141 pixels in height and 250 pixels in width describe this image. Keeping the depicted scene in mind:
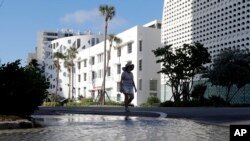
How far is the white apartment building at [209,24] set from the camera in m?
42.3

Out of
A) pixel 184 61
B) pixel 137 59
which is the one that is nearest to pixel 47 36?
pixel 137 59

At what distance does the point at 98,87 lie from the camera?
83625 millimetres

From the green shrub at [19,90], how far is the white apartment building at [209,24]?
30882 millimetres

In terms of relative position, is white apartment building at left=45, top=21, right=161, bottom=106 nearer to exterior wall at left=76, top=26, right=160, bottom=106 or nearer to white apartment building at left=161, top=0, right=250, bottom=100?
exterior wall at left=76, top=26, right=160, bottom=106

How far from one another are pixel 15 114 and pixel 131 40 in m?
54.6

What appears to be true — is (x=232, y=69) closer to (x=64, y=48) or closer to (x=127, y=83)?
(x=127, y=83)

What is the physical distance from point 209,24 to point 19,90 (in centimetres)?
Result: 3849

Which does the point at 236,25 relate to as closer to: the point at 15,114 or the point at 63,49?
the point at 15,114

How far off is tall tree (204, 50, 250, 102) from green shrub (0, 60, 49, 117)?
24923mm

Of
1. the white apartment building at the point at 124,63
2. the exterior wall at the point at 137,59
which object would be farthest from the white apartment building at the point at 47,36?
the exterior wall at the point at 137,59

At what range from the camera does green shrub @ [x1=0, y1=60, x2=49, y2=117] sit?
10984mm

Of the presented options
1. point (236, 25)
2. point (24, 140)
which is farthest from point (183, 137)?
point (236, 25)

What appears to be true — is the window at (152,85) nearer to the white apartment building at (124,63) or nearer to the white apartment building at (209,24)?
the white apartment building at (124,63)

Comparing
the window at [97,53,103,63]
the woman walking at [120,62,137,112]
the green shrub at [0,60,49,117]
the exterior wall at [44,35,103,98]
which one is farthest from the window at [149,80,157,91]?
the exterior wall at [44,35,103,98]
